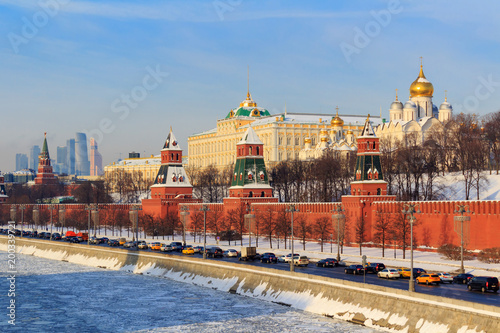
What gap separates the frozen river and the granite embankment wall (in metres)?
0.76

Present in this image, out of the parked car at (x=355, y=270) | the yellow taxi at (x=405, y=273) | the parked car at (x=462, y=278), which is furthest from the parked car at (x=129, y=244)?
the parked car at (x=462, y=278)

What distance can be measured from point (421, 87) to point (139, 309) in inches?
3724

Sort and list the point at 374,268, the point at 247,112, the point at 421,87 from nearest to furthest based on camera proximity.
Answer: the point at 374,268 → the point at 421,87 → the point at 247,112

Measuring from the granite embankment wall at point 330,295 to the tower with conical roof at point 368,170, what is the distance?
2148 cm

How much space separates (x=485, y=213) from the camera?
2361 inches

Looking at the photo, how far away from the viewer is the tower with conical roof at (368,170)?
75812 millimetres

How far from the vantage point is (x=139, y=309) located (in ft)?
153

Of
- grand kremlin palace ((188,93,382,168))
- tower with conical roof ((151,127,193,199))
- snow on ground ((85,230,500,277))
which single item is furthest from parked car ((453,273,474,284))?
grand kremlin palace ((188,93,382,168))

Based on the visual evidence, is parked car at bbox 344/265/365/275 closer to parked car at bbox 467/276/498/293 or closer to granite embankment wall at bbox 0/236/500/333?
granite embankment wall at bbox 0/236/500/333

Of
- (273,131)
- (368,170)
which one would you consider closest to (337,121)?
Answer: (273,131)

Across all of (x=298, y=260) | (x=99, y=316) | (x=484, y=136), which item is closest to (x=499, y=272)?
(x=298, y=260)

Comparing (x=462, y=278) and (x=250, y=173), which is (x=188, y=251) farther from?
(x=250, y=173)

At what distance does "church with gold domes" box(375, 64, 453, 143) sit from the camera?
126125 millimetres

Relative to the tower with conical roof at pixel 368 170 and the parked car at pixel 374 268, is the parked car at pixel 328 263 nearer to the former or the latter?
the parked car at pixel 374 268
